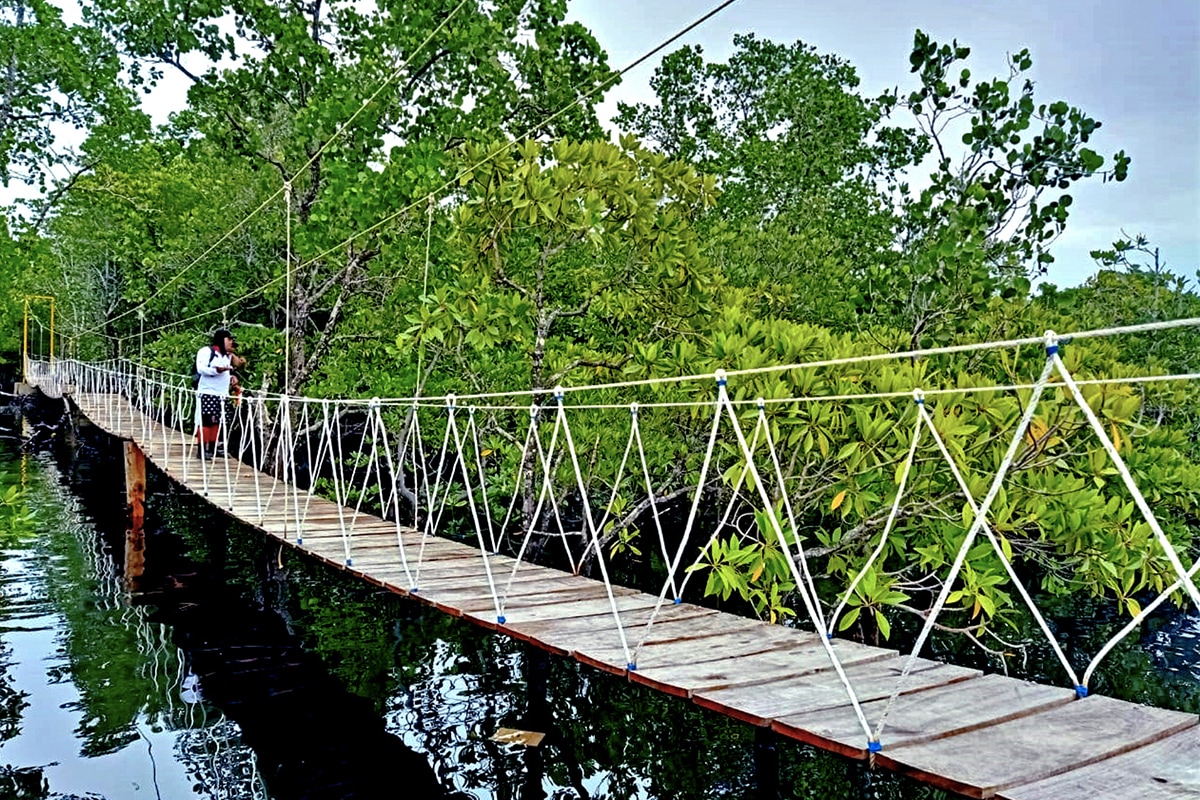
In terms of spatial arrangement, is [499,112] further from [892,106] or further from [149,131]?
[149,131]

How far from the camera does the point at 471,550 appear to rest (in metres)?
4.45

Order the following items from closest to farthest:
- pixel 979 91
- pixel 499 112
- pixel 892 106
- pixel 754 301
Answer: pixel 979 91
pixel 892 106
pixel 754 301
pixel 499 112

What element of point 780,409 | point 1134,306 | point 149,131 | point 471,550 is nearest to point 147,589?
point 471,550

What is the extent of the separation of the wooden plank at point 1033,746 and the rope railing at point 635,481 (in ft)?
0.27

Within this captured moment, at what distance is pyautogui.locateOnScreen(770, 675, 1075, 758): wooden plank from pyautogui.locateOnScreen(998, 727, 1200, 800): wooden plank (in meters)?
0.29

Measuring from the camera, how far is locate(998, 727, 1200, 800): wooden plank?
1.72 meters

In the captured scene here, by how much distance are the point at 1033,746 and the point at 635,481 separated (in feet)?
12.7

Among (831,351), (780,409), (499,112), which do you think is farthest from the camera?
(499,112)

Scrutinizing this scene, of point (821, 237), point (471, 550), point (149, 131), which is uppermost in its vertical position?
point (149, 131)

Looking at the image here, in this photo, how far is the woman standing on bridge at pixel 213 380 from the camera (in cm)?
691

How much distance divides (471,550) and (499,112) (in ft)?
16.6

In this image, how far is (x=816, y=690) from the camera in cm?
241

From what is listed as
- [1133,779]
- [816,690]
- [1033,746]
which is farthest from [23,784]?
→ [1133,779]

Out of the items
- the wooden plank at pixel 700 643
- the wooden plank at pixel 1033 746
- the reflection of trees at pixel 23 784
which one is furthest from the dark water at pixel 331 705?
the wooden plank at pixel 1033 746
